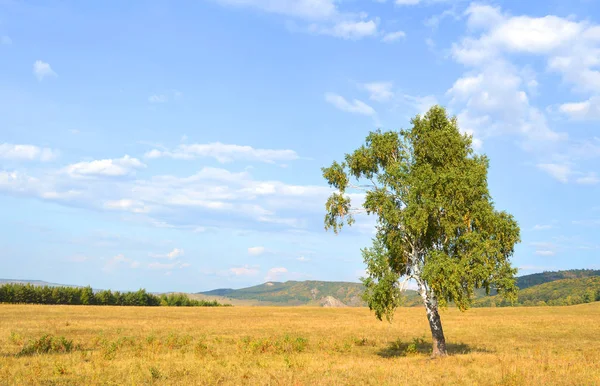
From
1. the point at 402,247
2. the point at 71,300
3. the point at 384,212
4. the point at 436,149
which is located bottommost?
the point at 71,300

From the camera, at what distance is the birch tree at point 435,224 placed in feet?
90.2

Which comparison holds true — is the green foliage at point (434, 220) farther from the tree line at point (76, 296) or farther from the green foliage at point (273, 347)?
the tree line at point (76, 296)

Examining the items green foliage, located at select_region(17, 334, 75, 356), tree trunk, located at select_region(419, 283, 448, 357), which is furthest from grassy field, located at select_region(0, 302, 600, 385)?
tree trunk, located at select_region(419, 283, 448, 357)

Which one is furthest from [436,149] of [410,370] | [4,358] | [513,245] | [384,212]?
[4,358]

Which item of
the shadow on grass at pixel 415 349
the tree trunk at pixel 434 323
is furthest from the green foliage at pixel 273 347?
the tree trunk at pixel 434 323

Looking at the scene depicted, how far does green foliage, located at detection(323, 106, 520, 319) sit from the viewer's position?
90.2 ft

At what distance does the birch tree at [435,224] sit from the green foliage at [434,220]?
60 mm

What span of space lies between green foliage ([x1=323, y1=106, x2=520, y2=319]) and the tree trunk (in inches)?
10.2

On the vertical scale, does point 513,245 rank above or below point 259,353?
above

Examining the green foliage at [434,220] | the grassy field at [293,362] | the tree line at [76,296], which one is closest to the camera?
the grassy field at [293,362]

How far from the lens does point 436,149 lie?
3030 cm

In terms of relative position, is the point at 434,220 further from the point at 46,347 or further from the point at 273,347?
the point at 46,347

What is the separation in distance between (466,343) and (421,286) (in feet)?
43.6

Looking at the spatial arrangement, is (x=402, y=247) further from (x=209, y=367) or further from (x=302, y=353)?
(x=209, y=367)
